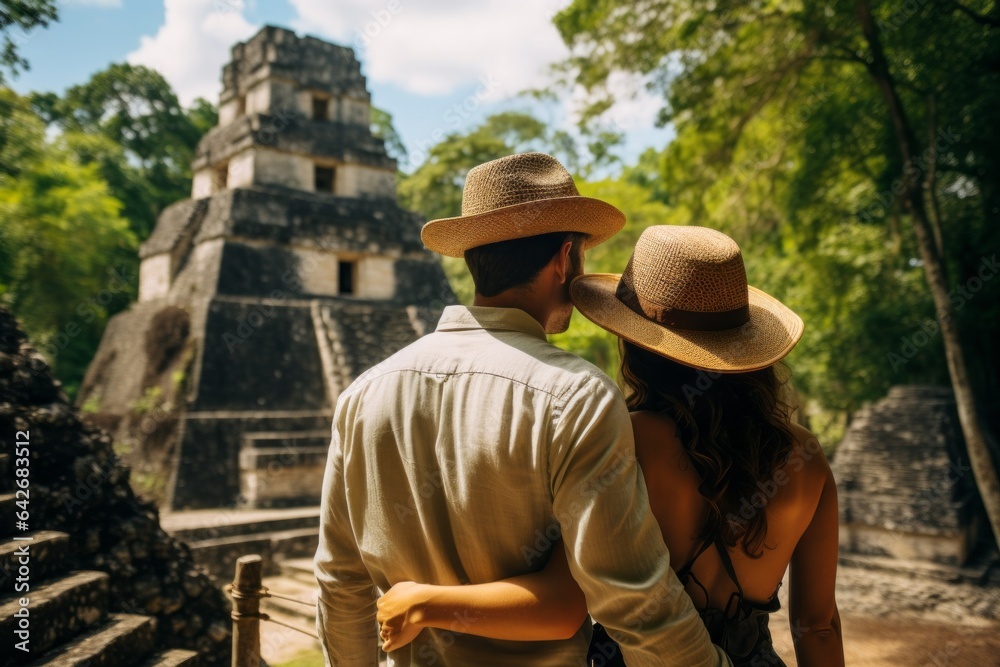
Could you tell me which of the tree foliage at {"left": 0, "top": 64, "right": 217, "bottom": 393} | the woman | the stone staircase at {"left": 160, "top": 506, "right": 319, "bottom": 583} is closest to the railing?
the woman

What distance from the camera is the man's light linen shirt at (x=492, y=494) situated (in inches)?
50.2

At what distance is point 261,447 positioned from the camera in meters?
10.8

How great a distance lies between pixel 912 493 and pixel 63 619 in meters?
8.83

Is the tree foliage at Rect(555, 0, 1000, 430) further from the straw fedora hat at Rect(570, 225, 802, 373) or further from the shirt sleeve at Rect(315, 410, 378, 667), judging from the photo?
the shirt sleeve at Rect(315, 410, 378, 667)

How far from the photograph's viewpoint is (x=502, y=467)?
136 cm

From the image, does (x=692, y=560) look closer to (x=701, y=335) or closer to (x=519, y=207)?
(x=701, y=335)

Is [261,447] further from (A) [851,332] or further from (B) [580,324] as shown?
(A) [851,332]

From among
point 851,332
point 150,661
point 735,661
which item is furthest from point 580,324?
point 735,661

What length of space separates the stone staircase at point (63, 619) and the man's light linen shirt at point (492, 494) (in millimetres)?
2139

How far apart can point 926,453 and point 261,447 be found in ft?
31.1

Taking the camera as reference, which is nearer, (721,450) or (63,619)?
(721,450)

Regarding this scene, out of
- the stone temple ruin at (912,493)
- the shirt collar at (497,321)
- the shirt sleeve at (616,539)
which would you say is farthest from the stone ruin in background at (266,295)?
the shirt sleeve at (616,539)

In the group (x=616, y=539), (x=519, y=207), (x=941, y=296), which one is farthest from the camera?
(x=941, y=296)

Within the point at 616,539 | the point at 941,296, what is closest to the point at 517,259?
the point at 616,539
